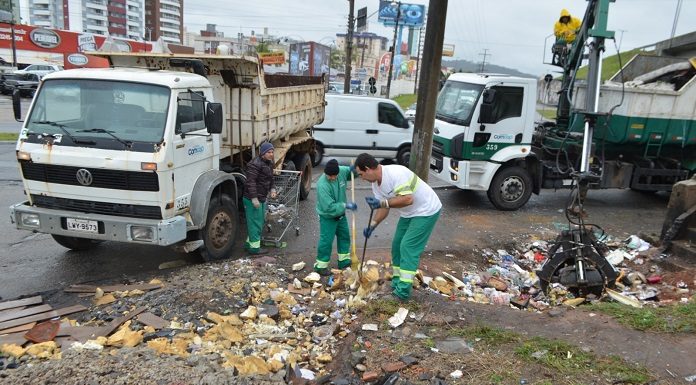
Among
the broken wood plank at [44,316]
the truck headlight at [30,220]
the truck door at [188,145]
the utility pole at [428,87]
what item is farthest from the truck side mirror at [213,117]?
the utility pole at [428,87]

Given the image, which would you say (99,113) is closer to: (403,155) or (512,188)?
(512,188)

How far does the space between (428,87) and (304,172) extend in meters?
2.87

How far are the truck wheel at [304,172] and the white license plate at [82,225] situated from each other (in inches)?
186

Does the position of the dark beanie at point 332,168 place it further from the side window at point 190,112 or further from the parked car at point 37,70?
the parked car at point 37,70

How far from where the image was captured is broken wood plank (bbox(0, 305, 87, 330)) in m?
4.36

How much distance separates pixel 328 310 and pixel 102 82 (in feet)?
11.3

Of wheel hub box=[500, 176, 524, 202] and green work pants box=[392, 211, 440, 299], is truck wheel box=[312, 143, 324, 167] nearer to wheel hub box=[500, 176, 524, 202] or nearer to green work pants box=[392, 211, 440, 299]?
wheel hub box=[500, 176, 524, 202]

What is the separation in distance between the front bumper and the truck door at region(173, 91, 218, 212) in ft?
1.05

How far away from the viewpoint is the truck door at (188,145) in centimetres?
548

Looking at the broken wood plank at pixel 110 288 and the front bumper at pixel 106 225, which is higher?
the front bumper at pixel 106 225

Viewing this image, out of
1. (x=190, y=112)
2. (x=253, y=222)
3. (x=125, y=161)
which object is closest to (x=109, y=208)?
(x=125, y=161)

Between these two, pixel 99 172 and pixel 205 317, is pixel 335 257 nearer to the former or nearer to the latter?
pixel 205 317

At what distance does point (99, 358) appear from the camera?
3.71 m

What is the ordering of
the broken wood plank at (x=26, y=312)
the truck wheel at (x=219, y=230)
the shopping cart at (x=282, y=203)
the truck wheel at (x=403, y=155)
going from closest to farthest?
the broken wood plank at (x=26, y=312), the truck wheel at (x=219, y=230), the shopping cart at (x=282, y=203), the truck wheel at (x=403, y=155)
